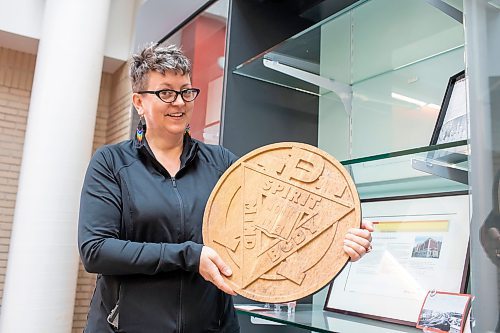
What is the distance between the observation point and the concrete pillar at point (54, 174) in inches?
131

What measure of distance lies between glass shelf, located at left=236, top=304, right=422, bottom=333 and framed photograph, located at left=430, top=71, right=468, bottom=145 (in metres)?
0.49

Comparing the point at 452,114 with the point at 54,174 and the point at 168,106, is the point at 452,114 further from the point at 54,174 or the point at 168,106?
the point at 54,174

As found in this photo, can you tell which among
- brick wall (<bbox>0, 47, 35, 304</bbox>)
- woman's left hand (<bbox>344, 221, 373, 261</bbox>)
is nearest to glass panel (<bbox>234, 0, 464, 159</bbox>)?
woman's left hand (<bbox>344, 221, 373, 261</bbox>)

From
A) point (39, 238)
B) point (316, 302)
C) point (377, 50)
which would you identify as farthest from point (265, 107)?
point (39, 238)

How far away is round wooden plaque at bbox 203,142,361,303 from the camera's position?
0.98m

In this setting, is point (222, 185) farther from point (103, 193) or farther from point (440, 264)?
point (440, 264)

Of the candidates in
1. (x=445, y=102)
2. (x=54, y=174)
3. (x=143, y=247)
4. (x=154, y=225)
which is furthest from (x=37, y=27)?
(x=445, y=102)

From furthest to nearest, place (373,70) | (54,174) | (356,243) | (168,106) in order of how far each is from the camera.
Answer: (54,174), (373,70), (168,106), (356,243)

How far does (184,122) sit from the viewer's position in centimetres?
122

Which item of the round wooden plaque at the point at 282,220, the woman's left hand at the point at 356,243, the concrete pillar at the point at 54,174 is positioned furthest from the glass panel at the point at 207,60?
the concrete pillar at the point at 54,174

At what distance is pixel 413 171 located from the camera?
1341 mm

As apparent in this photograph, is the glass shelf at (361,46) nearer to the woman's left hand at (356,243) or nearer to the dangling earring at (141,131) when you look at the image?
the dangling earring at (141,131)

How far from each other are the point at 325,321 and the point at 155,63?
85cm

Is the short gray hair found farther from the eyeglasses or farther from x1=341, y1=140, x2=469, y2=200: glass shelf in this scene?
x1=341, y1=140, x2=469, y2=200: glass shelf
